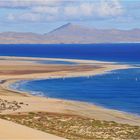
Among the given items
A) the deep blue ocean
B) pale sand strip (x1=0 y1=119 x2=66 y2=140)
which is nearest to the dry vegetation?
pale sand strip (x1=0 y1=119 x2=66 y2=140)

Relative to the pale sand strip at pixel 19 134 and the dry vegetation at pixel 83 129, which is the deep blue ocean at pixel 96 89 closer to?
the dry vegetation at pixel 83 129

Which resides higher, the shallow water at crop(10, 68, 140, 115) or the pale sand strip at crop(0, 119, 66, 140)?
the pale sand strip at crop(0, 119, 66, 140)

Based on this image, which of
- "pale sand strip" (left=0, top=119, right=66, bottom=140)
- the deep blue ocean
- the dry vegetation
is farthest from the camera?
the deep blue ocean

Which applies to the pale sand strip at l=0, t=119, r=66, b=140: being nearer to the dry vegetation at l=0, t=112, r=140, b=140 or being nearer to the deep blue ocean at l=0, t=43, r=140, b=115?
the dry vegetation at l=0, t=112, r=140, b=140

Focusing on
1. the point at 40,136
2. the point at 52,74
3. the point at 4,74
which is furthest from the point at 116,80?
the point at 40,136

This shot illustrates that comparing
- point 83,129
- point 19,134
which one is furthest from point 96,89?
point 19,134

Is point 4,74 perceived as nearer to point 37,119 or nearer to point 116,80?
point 116,80

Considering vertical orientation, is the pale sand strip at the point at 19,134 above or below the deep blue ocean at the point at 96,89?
above

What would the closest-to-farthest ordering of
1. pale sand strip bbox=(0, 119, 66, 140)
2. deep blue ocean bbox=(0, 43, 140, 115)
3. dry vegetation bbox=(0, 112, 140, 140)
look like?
pale sand strip bbox=(0, 119, 66, 140), dry vegetation bbox=(0, 112, 140, 140), deep blue ocean bbox=(0, 43, 140, 115)

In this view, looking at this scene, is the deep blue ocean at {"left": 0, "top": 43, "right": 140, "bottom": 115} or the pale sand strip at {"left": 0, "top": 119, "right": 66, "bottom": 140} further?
the deep blue ocean at {"left": 0, "top": 43, "right": 140, "bottom": 115}

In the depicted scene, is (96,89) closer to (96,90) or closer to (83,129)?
(96,90)

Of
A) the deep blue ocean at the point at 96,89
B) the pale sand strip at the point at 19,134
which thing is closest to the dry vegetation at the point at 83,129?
the pale sand strip at the point at 19,134
